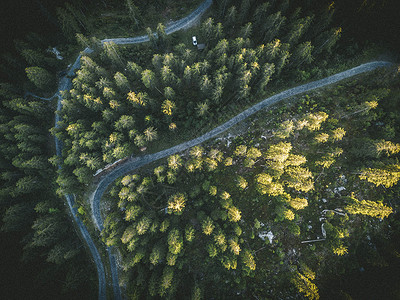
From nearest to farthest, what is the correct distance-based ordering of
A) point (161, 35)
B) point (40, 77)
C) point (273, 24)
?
point (273, 24), point (161, 35), point (40, 77)

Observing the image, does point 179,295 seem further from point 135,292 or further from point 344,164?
point 344,164

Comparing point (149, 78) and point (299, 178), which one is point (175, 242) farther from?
point (149, 78)

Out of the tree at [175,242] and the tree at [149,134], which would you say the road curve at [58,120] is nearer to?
the tree at [175,242]

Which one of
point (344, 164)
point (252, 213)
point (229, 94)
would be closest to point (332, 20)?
point (229, 94)

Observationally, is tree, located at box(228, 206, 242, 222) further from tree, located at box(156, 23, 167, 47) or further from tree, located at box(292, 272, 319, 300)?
tree, located at box(156, 23, 167, 47)

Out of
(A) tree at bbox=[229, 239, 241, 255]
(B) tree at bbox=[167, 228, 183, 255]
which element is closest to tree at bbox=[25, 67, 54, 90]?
(B) tree at bbox=[167, 228, 183, 255]

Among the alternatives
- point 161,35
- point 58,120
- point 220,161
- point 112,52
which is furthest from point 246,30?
point 58,120
